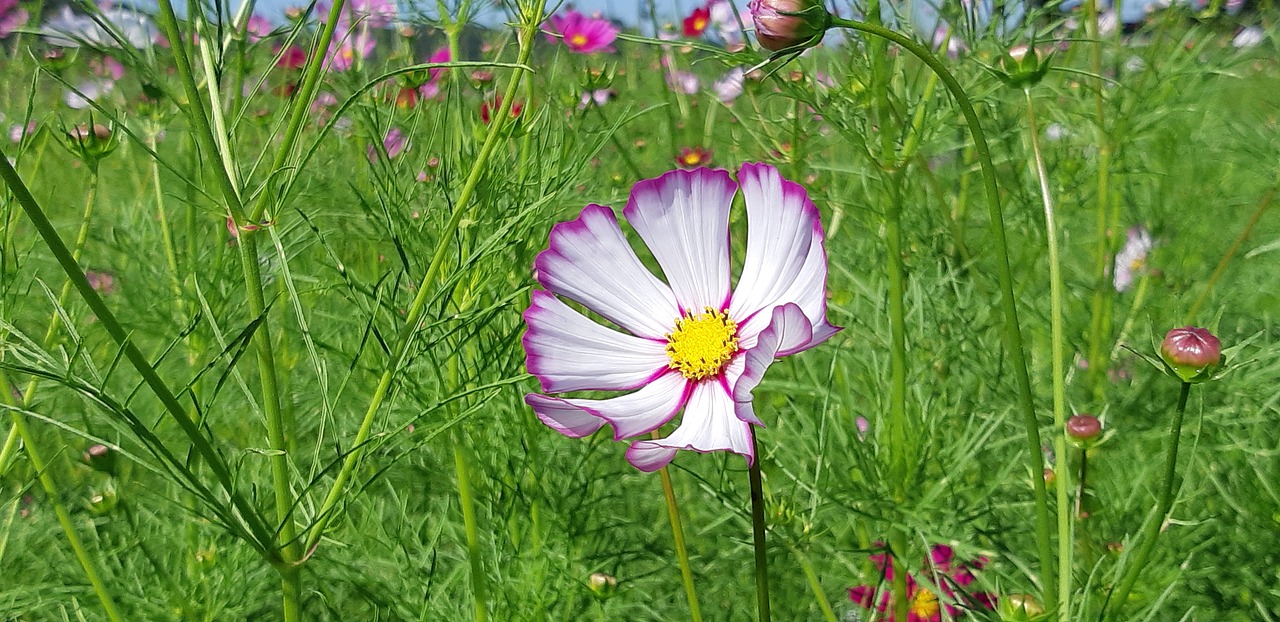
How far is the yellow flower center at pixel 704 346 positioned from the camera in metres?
0.59

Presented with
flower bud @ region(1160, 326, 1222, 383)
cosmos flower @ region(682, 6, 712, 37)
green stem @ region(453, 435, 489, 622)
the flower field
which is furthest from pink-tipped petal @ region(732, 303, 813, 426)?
cosmos flower @ region(682, 6, 712, 37)

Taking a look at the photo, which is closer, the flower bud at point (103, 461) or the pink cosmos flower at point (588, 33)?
the flower bud at point (103, 461)

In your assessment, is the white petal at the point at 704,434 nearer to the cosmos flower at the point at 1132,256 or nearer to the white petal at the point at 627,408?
the white petal at the point at 627,408

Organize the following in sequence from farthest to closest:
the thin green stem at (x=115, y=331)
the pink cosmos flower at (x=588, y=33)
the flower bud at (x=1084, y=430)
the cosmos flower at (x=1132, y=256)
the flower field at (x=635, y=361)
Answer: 1. the cosmos flower at (x=1132, y=256)
2. the pink cosmos flower at (x=588, y=33)
3. the flower bud at (x=1084, y=430)
4. the flower field at (x=635, y=361)
5. the thin green stem at (x=115, y=331)

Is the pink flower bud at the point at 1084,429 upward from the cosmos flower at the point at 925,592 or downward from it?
upward

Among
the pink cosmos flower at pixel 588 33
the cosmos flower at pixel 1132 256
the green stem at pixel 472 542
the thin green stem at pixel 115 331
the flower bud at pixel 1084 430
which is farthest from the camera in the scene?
the cosmos flower at pixel 1132 256

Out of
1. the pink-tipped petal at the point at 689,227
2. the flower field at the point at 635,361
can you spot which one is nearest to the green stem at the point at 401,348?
the flower field at the point at 635,361

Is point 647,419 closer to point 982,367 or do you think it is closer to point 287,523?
point 287,523

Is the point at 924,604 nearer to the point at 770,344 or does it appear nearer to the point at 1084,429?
the point at 1084,429

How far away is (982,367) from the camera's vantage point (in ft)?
3.40

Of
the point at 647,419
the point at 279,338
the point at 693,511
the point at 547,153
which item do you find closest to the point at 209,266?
the point at 279,338

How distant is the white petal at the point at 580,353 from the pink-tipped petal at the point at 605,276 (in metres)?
0.01

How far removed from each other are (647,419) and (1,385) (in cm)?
55

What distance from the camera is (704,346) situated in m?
0.59
